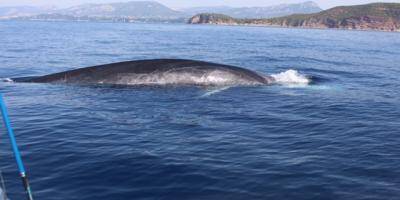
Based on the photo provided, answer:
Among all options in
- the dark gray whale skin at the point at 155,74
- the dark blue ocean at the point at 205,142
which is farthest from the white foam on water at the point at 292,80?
the dark gray whale skin at the point at 155,74

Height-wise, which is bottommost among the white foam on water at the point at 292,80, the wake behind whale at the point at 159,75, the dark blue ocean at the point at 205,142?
the dark blue ocean at the point at 205,142

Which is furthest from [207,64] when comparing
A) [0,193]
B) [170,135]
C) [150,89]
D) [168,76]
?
[0,193]

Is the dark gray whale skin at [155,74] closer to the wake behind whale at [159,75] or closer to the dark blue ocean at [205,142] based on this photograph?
the wake behind whale at [159,75]

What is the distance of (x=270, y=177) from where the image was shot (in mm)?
11781

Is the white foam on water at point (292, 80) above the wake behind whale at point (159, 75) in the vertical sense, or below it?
below

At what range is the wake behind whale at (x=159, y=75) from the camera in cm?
2486

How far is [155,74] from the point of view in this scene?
82.3 ft

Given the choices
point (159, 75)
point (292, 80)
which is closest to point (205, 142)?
point (159, 75)

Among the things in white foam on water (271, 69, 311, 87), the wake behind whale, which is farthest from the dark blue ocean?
the wake behind whale

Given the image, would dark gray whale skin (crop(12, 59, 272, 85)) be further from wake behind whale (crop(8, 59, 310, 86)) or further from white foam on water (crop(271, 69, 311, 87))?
white foam on water (crop(271, 69, 311, 87))

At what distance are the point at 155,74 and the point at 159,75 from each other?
0.22m

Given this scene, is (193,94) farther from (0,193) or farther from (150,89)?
(0,193)

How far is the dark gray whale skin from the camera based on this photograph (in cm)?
2488

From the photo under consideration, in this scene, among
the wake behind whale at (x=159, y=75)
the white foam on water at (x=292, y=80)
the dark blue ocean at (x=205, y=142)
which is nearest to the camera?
the dark blue ocean at (x=205, y=142)
